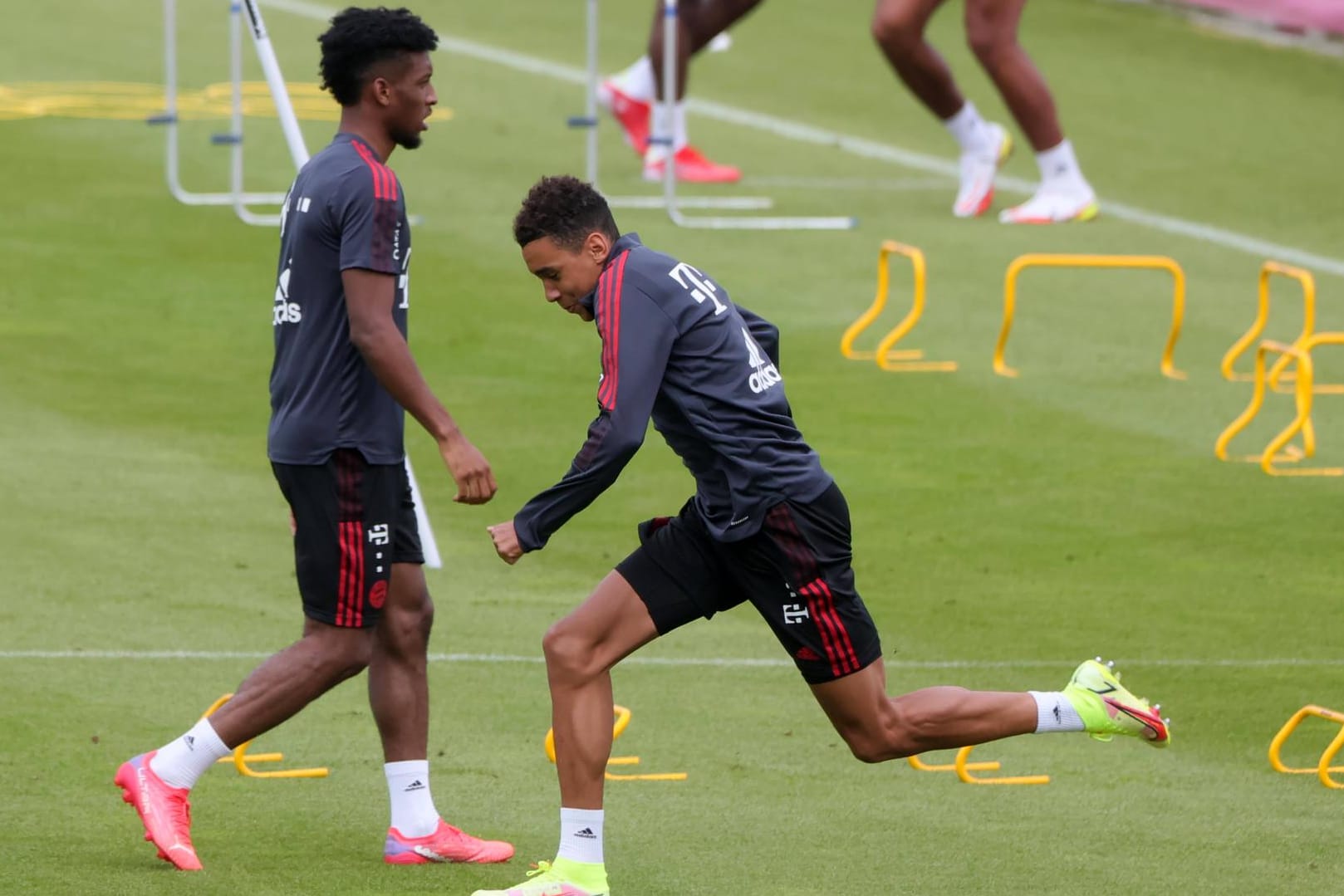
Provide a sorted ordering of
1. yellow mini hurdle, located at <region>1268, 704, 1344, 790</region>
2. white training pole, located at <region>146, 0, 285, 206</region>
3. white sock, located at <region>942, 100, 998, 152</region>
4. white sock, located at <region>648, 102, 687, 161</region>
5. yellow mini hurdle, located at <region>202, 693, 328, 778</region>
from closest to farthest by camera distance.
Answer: yellow mini hurdle, located at <region>1268, 704, 1344, 790</region> < yellow mini hurdle, located at <region>202, 693, 328, 778</region> < white training pole, located at <region>146, 0, 285, 206</region> < white sock, located at <region>648, 102, 687, 161</region> < white sock, located at <region>942, 100, 998, 152</region>

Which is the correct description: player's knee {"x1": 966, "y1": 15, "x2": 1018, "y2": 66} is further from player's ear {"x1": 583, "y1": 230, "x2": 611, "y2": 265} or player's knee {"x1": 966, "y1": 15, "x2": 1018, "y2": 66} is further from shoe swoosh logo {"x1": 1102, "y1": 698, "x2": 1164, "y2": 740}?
player's ear {"x1": 583, "y1": 230, "x2": 611, "y2": 265}

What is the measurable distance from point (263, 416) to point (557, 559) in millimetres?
3010


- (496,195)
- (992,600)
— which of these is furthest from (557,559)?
(496,195)

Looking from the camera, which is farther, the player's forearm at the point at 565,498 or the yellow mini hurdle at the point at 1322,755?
the yellow mini hurdle at the point at 1322,755

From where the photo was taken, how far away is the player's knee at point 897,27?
1698 cm

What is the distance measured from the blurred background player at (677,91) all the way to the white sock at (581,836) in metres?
11.0

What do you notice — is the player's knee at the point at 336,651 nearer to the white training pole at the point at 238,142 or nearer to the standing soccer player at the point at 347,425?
the standing soccer player at the point at 347,425

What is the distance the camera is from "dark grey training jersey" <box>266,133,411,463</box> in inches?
290

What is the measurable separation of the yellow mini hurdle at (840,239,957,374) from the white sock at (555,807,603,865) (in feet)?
25.5

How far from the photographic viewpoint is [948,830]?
8.04 meters

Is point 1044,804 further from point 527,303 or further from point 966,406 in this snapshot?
point 527,303

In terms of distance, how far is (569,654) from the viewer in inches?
280

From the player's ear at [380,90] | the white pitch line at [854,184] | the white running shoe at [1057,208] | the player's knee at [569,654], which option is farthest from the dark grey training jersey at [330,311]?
the white pitch line at [854,184]

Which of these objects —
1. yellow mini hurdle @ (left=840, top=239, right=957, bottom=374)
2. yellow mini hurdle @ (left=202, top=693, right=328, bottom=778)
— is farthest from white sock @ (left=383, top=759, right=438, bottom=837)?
yellow mini hurdle @ (left=840, top=239, right=957, bottom=374)
